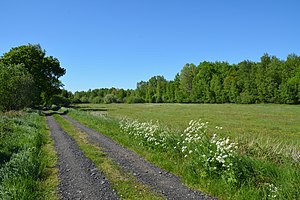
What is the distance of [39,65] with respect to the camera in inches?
1842

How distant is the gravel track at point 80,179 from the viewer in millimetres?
6319

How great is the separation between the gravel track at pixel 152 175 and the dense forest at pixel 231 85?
232ft

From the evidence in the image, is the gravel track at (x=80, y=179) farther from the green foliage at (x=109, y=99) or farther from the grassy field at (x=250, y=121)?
the green foliage at (x=109, y=99)

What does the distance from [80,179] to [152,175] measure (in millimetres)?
2207

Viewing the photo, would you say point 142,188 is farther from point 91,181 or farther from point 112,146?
point 112,146

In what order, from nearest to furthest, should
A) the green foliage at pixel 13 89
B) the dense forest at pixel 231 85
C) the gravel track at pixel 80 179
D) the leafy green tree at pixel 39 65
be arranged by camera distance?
the gravel track at pixel 80 179, the green foliage at pixel 13 89, the leafy green tree at pixel 39 65, the dense forest at pixel 231 85

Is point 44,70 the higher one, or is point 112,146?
point 44,70

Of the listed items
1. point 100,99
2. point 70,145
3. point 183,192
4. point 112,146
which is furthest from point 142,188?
point 100,99

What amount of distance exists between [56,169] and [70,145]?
14.2 feet

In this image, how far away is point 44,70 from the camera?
4872 cm

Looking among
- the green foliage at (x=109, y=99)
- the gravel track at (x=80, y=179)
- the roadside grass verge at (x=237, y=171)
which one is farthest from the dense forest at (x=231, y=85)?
the gravel track at (x=80, y=179)

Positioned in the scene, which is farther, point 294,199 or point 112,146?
point 112,146

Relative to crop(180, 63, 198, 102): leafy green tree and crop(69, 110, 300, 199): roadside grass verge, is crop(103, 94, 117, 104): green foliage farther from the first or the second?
crop(69, 110, 300, 199): roadside grass verge

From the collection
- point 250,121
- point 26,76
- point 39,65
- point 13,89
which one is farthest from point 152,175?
point 39,65
